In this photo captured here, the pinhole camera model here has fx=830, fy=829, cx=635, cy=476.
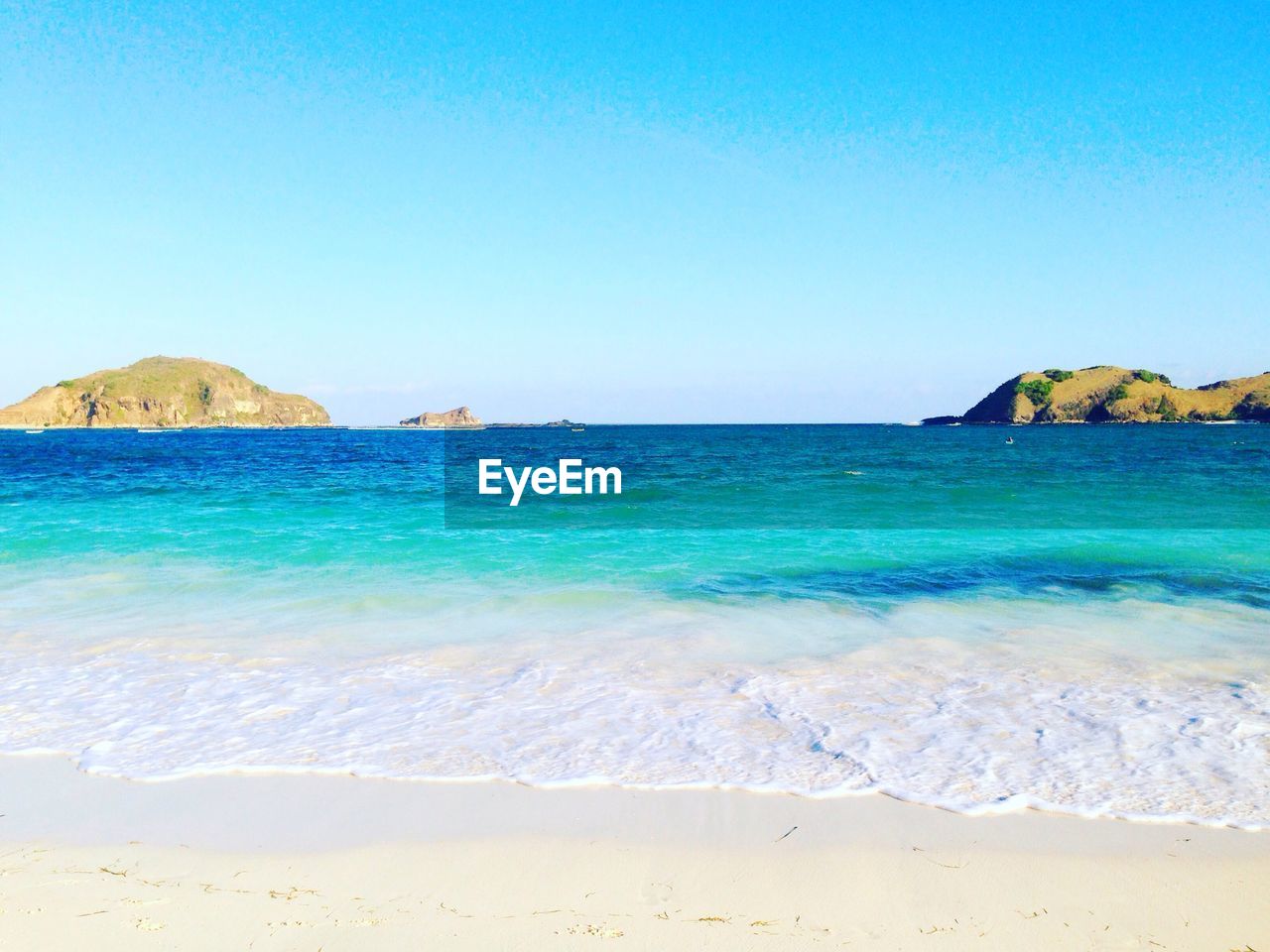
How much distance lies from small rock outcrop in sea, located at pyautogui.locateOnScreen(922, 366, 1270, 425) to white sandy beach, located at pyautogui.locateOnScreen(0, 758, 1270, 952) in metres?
186

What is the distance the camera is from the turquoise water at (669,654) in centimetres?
557

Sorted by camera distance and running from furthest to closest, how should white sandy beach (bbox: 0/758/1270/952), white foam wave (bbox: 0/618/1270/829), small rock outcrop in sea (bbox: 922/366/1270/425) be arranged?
1. small rock outcrop in sea (bbox: 922/366/1270/425)
2. white foam wave (bbox: 0/618/1270/829)
3. white sandy beach (bbox: 0/758/1270/952)

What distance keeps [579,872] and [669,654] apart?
14.3ft

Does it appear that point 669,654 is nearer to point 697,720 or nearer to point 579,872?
point 697,720

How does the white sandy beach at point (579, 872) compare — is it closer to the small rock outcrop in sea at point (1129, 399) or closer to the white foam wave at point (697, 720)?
the white foam wave at point (697, 720)

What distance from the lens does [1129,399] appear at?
165 m

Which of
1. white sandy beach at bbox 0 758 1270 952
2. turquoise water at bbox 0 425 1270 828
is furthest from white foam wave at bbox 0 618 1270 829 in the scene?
white sandy beach at bbox 0 758 1270 952

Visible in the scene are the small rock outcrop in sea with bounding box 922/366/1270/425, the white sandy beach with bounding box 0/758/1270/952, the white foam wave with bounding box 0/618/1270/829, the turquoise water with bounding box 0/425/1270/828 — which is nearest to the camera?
the white sandy beach with bounding box 0/758/1270/952

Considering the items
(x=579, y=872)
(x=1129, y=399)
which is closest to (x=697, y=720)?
(x=579, y=872)

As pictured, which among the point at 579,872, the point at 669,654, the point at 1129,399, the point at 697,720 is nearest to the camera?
the point at 579,872

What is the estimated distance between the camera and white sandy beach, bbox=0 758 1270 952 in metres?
3.71

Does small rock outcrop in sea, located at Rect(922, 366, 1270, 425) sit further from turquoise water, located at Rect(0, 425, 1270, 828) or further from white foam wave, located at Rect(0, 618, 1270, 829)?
white foam wave, located at Rect(0, 618, 1270, 829)

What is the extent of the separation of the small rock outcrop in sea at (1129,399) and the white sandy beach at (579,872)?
186m

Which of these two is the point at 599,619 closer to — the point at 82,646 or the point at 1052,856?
the point at 82,646
